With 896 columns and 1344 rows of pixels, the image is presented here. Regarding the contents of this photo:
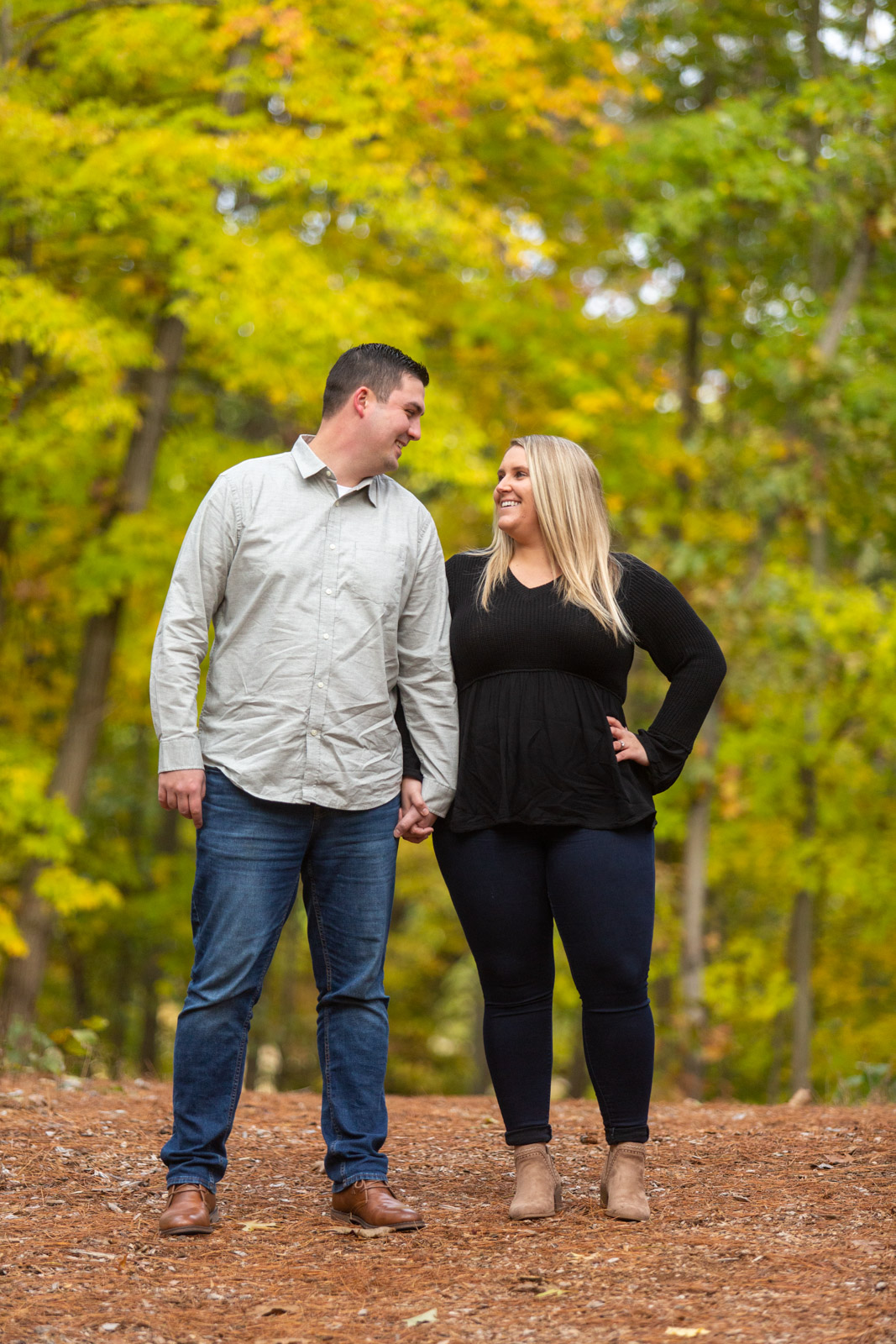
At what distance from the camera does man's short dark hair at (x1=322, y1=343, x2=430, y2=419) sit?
3508 mm

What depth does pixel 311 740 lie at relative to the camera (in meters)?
3.38

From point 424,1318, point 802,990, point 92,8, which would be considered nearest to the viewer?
point 424,1318

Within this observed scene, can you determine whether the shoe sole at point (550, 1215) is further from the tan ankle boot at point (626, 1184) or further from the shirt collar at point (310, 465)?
the shirt collar at point (310, 465)

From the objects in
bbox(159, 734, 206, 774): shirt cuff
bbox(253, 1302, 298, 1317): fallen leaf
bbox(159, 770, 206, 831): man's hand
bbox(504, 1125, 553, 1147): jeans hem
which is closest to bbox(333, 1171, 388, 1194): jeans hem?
bbox(504, 1125, 553, 1147): jeans hem

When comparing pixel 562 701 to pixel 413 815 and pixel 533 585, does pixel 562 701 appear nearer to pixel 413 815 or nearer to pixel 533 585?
pixel 533 585

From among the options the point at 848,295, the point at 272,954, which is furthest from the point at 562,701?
the point at 848,295

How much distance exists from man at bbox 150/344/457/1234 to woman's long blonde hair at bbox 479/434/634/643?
13.1 inches

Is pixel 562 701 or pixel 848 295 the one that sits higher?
pixel 848 295

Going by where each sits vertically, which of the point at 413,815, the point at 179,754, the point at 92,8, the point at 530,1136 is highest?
the point at 92,8

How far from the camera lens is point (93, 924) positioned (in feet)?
46.3

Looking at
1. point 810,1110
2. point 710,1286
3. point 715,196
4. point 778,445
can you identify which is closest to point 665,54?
point 715,196

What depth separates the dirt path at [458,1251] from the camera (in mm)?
2721

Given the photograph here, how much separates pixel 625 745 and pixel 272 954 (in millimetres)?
1077

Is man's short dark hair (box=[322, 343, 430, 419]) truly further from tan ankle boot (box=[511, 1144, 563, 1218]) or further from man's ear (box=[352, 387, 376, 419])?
tan ankle boot (box=[511, 1144, 563, 1218])
